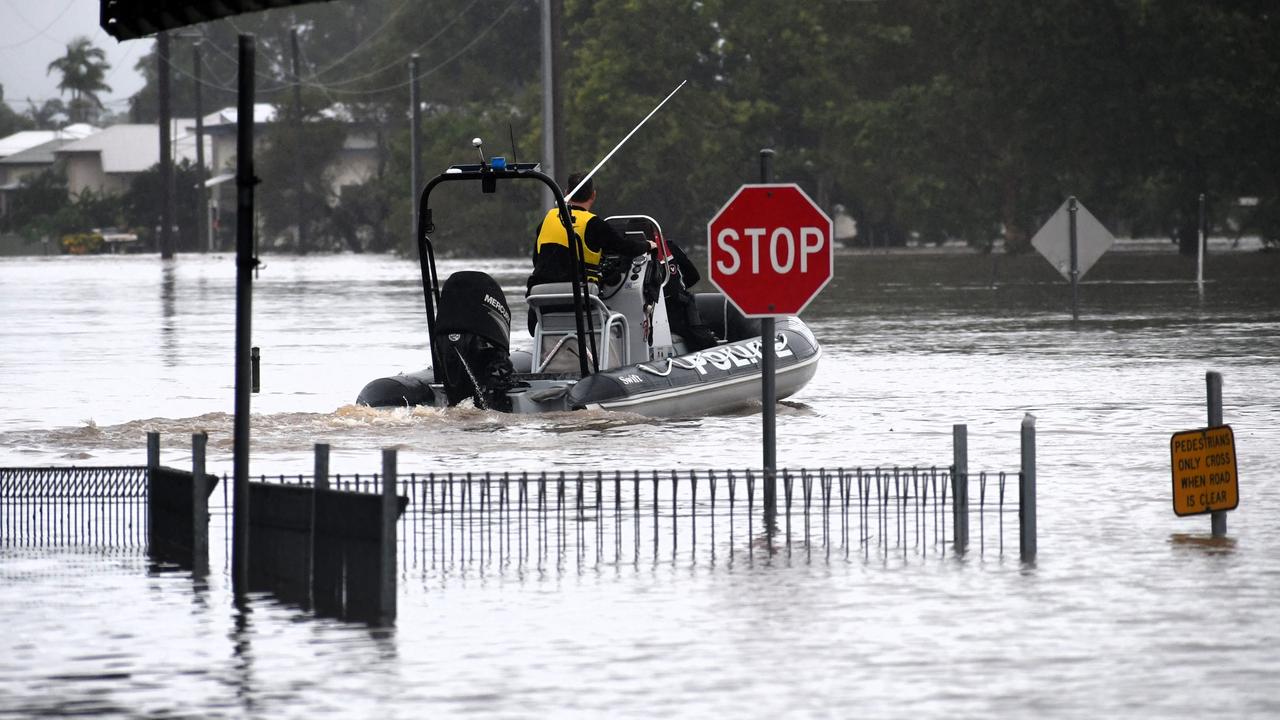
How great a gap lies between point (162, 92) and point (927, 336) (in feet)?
213

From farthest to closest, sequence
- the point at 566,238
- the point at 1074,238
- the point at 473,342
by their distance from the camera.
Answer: the point at 1074,238, the point at 566,238, the point at 473,342

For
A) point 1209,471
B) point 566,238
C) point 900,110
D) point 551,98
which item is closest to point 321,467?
point 1209,471

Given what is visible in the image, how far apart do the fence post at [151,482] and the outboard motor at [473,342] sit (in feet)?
23.6

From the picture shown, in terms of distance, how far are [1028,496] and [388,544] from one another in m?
3.22

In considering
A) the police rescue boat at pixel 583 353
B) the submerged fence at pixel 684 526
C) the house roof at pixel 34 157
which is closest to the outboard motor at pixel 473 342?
the police rescue boat at pixel 583 353

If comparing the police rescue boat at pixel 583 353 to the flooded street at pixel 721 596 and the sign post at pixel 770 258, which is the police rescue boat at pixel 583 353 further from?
the sign post at pixel 770 258

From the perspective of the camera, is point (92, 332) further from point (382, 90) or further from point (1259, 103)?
point (382, 90)

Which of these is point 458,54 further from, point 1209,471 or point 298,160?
point 1209,471

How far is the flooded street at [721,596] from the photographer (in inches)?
341

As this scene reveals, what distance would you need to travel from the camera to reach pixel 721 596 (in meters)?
10.8

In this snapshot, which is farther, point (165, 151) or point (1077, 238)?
point (165, 151)

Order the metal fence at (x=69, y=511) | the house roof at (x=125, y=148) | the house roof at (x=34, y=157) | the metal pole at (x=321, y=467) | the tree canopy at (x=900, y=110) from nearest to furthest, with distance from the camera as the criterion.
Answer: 1. the metal pole at (x=321, y=467)
2. the metal fence at (x=69, y=511)
3. the tree canopy at (x=900, y=110)
4. the house roof at (x=125, y=148)
5. the house roof at (x=34, y=157)

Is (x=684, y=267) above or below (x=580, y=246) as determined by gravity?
below

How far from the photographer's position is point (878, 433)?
19141 millimetres
